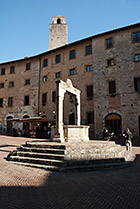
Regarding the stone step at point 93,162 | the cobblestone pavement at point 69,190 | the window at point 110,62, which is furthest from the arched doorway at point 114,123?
the cobblestone pavement at point 69,190

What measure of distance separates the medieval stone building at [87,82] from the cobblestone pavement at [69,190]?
13.0 m

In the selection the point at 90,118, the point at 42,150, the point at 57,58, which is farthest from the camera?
the point at 57,58

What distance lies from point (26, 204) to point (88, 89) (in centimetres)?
1790

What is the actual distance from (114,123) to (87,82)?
6.45 meters

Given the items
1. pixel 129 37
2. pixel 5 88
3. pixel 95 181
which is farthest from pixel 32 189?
pixel 5 88

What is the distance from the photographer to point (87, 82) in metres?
20.5

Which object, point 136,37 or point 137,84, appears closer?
point 137,84

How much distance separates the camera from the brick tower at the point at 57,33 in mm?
34844

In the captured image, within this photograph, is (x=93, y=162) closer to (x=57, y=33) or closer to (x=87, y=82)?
(x=87, y=82)

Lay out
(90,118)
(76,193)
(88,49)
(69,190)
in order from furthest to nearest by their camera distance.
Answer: (88,49) < (90,118) < (69,190) < (76,193)

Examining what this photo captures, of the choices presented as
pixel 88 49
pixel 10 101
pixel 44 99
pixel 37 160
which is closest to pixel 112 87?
pixel 88 49

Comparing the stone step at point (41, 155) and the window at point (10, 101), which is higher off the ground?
the window at point (10, 101)

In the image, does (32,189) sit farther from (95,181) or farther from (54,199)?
(95,181)

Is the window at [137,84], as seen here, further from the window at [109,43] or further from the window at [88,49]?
the window at [88,49]
